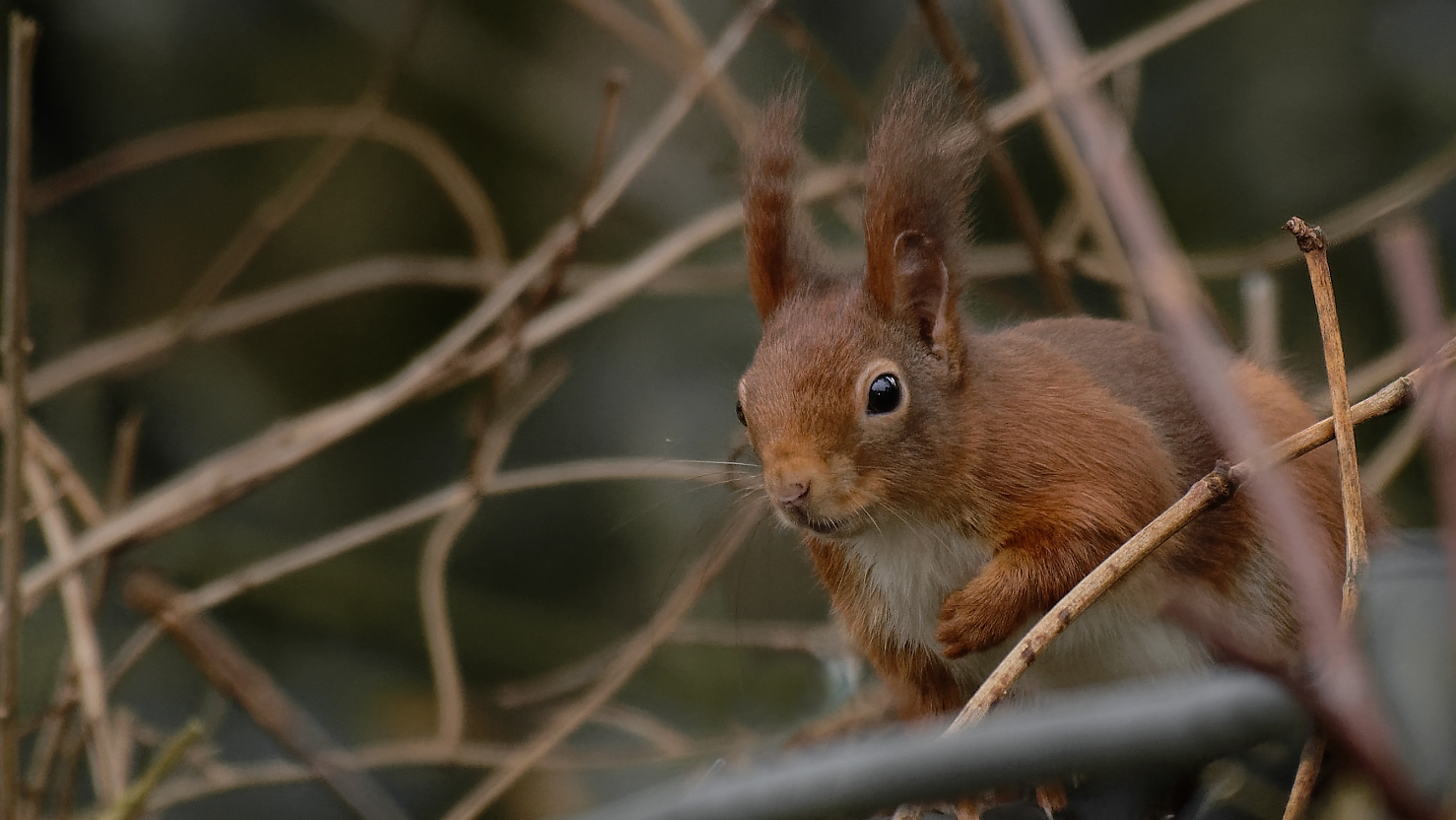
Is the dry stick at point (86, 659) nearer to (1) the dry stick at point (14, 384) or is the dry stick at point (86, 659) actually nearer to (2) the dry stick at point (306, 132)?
(1) the dry stick at point (14, 384)

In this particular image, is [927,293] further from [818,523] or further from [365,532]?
[365,532]

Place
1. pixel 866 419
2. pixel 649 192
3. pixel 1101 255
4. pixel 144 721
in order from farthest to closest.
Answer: pixel 649 192, pixel 144 721, pixel 1101 255, pixel 866 419

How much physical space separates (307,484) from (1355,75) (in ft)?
6.13

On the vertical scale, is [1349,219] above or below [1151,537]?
above

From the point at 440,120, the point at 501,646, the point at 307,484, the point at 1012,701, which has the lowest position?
the point at 1012,701

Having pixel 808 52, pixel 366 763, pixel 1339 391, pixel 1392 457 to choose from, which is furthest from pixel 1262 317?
pixel 366 763

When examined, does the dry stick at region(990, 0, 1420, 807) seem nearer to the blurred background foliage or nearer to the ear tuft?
the ear tuft

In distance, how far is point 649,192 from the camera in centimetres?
237

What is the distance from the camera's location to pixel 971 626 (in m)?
0.86

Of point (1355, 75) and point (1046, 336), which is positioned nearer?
point (1046, 336)

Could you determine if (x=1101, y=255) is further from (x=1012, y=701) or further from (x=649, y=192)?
(x=649, y=192)

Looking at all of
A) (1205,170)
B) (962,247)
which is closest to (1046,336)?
(962,247)

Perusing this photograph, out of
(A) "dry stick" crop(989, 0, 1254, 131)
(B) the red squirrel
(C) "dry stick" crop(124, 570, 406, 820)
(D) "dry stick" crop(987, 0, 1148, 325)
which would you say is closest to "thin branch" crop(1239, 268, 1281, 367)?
(D) "dry stick" crop(987, 0, 1148, 325)

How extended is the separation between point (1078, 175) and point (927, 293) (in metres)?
0.54
